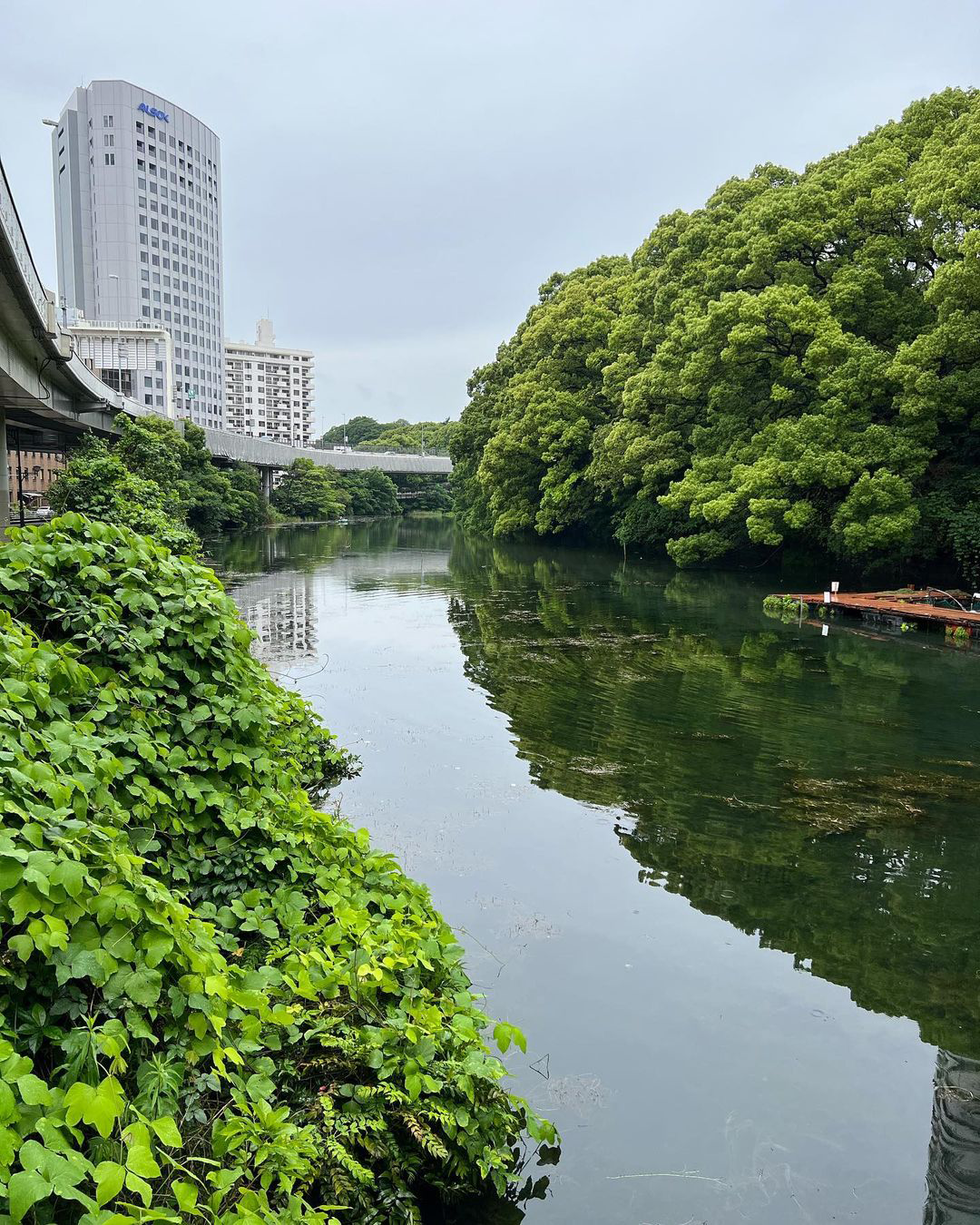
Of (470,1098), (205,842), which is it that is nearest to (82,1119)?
(470,1098)

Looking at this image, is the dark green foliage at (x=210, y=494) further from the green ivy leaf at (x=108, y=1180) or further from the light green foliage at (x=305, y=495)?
the green ivy leaf at (x=108, y=1180)

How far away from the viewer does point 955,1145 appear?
4.53 m

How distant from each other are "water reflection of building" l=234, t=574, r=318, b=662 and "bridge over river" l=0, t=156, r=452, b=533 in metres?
6.09

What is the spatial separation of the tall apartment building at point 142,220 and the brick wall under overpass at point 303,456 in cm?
1942

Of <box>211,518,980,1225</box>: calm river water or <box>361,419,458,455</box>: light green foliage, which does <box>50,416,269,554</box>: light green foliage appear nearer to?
<box>211,518,980,1225</box>: calm river water

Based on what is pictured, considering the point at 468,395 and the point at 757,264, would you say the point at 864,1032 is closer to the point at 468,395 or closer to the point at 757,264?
the point at 757,264

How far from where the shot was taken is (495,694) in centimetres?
1412

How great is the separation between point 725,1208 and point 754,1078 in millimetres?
954

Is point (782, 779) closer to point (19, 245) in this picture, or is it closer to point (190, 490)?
point (19, 245)

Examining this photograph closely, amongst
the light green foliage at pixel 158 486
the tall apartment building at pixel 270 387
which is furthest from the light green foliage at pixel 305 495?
the tall apartment building at pixel 270 387

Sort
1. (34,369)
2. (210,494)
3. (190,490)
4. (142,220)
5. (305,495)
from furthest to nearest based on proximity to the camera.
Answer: (142,220)
(305,495)
(210,494)
(190,490)
(34,369)

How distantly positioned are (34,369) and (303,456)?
183 ft

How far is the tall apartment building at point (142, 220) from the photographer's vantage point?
93750mm

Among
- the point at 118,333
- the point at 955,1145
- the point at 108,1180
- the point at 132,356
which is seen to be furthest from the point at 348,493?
the point at 108,1180
